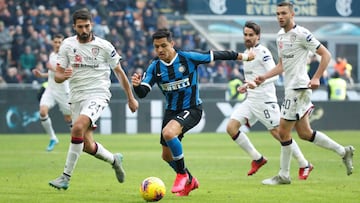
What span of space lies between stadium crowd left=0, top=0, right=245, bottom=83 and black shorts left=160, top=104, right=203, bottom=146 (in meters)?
18.1

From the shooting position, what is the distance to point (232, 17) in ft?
116

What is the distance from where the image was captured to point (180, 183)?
11.7m

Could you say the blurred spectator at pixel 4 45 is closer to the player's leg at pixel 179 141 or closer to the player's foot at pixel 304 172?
the player's foot at pixel 304 172

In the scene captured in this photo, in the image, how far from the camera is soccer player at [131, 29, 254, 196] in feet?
38.6

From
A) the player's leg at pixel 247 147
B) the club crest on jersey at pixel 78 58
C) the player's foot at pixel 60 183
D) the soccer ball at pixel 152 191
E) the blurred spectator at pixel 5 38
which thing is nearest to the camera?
the soccer ball at pixel 152 191

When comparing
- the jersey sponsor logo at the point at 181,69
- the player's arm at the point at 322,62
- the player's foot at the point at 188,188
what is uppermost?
the jersey sponsor logo at the point at 181,69

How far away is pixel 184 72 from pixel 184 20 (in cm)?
2448

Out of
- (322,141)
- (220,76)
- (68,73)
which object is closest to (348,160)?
(322,141)

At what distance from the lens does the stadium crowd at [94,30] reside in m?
30.7

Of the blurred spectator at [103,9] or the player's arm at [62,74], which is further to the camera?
the blurred spectator at [103,9]

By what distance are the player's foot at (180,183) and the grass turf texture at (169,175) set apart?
0.35ft

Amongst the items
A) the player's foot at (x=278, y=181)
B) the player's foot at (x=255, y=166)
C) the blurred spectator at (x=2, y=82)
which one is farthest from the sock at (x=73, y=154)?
the blurred spectator at (x=2, y=82)

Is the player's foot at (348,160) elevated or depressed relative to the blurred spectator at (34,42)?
elevated

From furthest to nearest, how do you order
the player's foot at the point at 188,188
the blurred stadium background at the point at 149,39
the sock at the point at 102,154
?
the blurred stadium background at the point at 149,39 → the sock at the point at 102,154 → the player's foot at the point at 188,188
